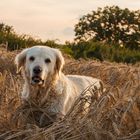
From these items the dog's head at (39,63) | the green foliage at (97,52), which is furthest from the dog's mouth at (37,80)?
the green foliage at (97,52)

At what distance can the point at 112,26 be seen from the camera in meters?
60.8

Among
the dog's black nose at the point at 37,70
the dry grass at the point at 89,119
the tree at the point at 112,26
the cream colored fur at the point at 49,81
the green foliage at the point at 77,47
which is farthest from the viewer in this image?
the tree at the point at 112,26

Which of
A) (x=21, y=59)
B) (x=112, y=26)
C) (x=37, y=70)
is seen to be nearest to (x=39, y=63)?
(x=37, y=70)

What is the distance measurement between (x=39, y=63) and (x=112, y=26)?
51.8m

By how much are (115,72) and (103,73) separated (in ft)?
3.38

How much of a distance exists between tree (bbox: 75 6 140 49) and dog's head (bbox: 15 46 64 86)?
49059mm

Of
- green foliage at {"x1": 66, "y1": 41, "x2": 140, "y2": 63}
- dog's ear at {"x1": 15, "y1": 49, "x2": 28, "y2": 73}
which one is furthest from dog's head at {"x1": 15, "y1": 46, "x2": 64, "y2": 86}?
green foliage at {"x1": 66, "y1": 41, "x2": 140, "y2": 63}

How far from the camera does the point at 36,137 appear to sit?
19.9ft

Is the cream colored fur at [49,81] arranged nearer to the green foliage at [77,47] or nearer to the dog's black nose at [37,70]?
the dog's black nose at [37,70]

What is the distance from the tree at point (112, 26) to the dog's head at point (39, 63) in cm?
4906

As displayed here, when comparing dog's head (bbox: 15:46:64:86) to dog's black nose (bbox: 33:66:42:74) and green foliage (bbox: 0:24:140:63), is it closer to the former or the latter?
dog's black nose (bbox: 33:66:42:74)

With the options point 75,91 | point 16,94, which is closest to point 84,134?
point 16,94

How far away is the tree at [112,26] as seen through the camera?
59.9 meters

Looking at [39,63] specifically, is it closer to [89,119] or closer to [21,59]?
[21,59]
